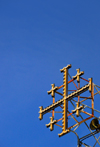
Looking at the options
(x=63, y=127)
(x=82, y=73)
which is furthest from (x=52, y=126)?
(x=82, y=73)

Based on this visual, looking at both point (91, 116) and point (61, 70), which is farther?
point (61, 70)

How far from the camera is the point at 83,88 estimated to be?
65.8 metres

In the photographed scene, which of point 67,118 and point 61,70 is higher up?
point 61,70

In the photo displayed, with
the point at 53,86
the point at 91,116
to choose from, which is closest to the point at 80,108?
the point at 91,116

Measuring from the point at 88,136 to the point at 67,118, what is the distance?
2725mm

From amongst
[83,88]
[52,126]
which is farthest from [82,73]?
[52,126]

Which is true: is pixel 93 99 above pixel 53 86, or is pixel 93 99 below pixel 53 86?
below

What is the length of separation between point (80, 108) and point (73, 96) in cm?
286

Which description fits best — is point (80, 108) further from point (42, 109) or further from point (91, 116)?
point (42, 109)

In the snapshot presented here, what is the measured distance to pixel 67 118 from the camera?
217ft

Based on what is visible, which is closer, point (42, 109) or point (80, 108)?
point (80, 108)

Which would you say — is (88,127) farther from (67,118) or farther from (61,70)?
(61,70)

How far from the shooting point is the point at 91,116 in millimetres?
64125

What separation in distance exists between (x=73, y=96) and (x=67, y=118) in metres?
2.15
